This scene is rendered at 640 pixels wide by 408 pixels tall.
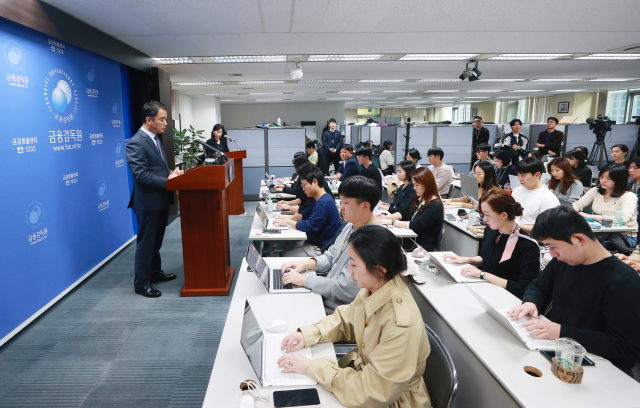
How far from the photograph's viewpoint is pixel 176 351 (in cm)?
277

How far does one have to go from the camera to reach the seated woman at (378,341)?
A: 1239mm

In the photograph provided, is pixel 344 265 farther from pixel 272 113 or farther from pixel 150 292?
pixel 272 113

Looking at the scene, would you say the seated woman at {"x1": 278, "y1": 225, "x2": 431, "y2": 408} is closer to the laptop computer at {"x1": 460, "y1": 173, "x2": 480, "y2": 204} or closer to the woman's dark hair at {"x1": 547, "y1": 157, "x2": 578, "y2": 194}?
the laptop computer at {"x1": 460, "y1": 173, "x2": 480, "y2": 204}

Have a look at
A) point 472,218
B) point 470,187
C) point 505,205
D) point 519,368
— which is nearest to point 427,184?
point 472,218

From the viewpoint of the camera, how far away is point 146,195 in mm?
3412

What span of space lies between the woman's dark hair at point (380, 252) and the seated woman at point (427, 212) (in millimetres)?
1989

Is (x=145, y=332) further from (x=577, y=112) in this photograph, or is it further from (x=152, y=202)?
(x=577, y=112)

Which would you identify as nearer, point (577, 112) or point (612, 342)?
point (612, 342)

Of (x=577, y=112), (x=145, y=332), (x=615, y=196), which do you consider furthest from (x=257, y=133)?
(x=577, y=112)

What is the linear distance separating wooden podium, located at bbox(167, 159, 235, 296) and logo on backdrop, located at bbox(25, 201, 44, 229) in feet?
3.58

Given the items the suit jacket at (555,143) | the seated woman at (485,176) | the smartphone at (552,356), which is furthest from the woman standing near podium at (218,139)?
the suit jacket at (555,143)

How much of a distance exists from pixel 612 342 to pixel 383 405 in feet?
3.18

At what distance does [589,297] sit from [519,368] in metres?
0.46

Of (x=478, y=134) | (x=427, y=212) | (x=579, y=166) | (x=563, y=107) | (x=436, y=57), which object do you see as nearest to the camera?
(x=427, y=212)
